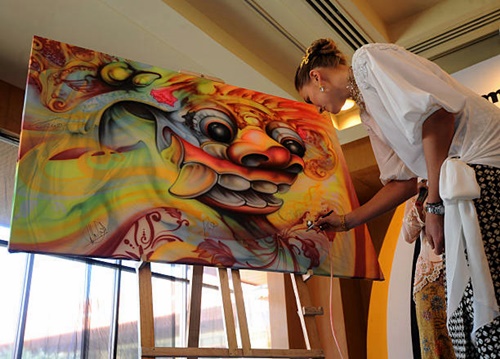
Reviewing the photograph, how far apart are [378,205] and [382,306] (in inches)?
51.6

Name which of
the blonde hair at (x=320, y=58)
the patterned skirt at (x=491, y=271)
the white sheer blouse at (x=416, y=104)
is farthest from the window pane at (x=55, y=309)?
the patterned skirt at (x=491, y=271)

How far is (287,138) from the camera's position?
1805 millimetres

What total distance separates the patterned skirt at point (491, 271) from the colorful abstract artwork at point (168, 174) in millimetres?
644

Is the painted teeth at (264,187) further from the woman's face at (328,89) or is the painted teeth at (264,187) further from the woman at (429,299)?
the woman at (429,299)

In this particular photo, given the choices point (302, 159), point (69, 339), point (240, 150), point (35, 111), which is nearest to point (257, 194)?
point (240, 150)

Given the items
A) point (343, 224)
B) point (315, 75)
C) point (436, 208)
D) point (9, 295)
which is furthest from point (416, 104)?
point (9, 295)

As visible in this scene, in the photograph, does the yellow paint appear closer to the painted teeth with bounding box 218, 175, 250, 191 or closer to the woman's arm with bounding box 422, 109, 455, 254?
the painted teeth with bounding box 218, 175, 250, 191

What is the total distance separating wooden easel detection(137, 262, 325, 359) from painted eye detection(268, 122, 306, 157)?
485 millimetres

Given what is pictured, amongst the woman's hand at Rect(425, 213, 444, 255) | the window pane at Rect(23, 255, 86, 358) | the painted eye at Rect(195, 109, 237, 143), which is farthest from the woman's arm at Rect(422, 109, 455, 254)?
the window pane at Rect(23, 255, 86, 358)

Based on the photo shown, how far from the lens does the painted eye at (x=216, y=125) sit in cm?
164

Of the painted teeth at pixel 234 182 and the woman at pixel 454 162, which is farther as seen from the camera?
the painted teeth at pixel 234 182

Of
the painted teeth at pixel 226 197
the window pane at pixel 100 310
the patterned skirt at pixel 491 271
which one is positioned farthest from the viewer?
the window pane at pixel 100 310

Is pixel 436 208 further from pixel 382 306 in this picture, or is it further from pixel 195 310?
pixel 382 306

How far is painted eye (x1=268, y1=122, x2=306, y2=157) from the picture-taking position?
1782 mm
